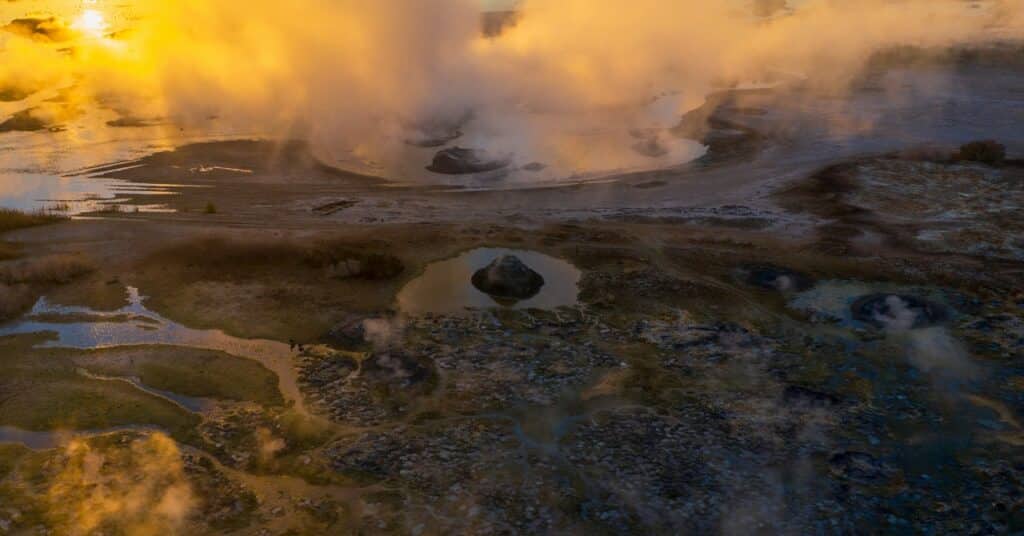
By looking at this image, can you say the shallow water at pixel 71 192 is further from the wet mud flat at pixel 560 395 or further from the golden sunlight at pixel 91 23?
the golden sunlight at pixel 91 23

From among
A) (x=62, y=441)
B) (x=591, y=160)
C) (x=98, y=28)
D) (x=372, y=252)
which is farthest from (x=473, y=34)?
(x=98, y=28)

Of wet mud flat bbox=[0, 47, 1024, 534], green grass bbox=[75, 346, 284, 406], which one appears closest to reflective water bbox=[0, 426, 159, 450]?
wet mud flat bbox=[0, 47, 1024, 534]

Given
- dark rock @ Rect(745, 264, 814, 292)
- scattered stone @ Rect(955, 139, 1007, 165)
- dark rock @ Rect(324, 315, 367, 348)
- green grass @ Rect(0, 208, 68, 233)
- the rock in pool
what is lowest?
dark rock @ Rect(745, 264, 814, 292)

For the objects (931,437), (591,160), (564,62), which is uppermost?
(564,62)

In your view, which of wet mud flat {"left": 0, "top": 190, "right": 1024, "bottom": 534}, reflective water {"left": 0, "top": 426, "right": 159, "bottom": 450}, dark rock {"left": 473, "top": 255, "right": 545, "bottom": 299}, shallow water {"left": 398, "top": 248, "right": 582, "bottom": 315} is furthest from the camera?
dark rock {"left": 473, "top": 255, "right": 545, "bottom": 299}

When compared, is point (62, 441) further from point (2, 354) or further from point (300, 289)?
point (300, 289)

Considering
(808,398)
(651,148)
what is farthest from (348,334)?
(651,148)

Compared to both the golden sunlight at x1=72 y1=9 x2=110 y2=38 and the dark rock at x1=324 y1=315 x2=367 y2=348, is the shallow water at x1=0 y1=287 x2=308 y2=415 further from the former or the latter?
the golden sunlight at x1=72 y1=9 x2=110 y2=38
